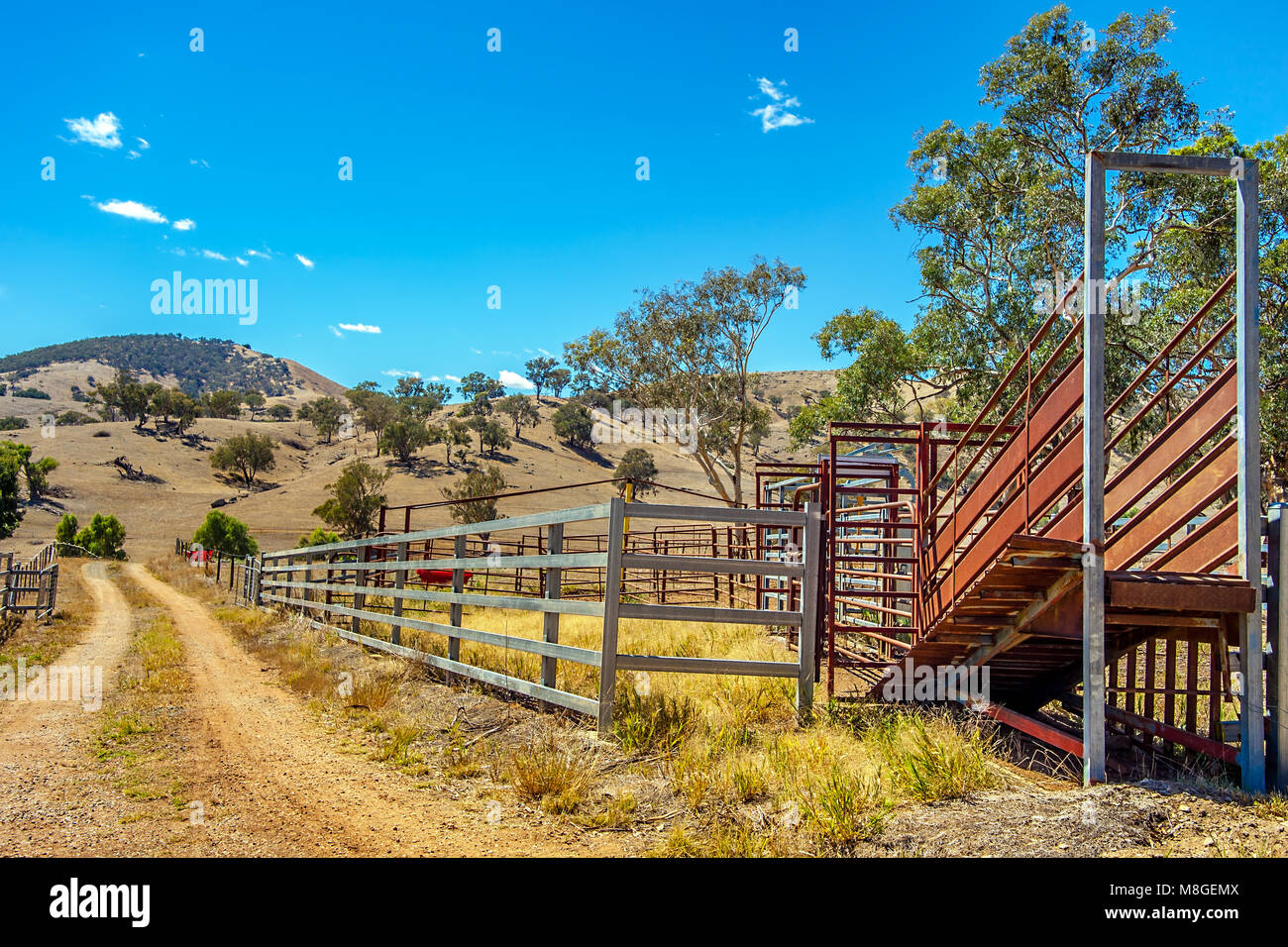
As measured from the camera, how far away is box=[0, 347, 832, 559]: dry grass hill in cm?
6031

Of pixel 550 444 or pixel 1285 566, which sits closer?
pixel 1285 566

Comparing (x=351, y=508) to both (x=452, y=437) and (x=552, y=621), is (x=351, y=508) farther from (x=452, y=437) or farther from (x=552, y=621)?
(x=552, y=621)

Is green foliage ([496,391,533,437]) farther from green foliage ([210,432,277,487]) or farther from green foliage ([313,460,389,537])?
green foliage ([313,460,389,537])

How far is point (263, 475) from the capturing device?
8244 centimetres

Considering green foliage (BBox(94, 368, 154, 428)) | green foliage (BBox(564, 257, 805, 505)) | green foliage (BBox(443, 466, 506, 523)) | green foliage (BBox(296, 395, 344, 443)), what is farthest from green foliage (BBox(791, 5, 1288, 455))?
green foliage (BBox(94, 368, 154, 428))

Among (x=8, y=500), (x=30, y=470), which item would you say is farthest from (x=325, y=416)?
(x=8, y=500)

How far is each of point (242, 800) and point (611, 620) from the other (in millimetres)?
2392

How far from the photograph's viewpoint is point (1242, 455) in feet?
14.6

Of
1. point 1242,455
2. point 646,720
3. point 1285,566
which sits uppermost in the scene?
point 1242,455

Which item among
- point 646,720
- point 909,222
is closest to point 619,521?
point 646,720

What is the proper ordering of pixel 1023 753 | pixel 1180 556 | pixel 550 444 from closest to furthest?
1. pixel 1180 556
2. pixel 1023 753
3. pixel 550 444
